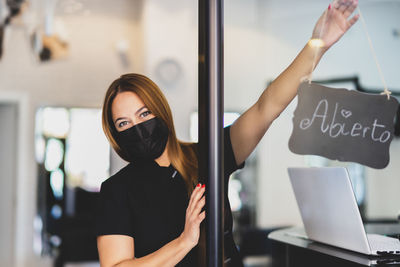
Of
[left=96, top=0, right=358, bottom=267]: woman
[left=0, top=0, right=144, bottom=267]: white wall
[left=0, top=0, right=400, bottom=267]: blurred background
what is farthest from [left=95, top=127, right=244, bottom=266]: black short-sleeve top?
[left=0, top=0, right=144, bottom=267]: white wall

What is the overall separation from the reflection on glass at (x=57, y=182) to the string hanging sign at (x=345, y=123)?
4.97 m

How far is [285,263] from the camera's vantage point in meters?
1.56

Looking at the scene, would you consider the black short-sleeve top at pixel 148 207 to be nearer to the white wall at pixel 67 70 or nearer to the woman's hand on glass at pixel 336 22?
the woman's hand on glass at pixel 336 22

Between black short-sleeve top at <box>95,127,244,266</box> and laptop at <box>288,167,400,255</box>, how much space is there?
24cm

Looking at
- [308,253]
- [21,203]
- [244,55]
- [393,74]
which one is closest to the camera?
[308,253]

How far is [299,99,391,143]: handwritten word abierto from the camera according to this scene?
1.34 metres

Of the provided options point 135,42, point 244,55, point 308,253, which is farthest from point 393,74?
point 135,42

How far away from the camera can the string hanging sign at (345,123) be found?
1.35 m

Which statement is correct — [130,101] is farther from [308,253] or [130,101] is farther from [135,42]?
[135,42]

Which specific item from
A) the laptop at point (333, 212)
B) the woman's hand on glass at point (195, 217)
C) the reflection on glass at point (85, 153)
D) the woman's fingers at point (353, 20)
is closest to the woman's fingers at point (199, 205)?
the woman's hand on glass at point (195, 217)

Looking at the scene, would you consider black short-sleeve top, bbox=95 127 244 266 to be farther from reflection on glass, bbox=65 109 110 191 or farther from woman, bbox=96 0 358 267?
reflection on glass, bbox=65 109 110 191

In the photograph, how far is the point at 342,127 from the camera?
1360 millimetres

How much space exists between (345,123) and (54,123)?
5.10 metres

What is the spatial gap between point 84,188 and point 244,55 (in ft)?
8.79
